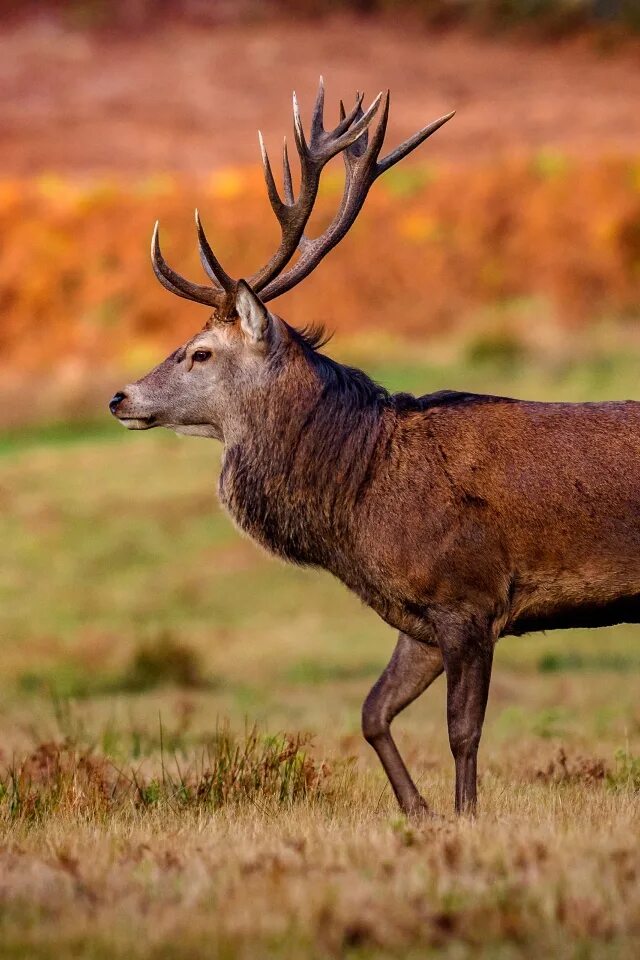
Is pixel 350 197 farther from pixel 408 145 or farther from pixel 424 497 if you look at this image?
pixel 424 497

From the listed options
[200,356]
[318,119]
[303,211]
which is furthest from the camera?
[318,119]

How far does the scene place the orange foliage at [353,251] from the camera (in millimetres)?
37844

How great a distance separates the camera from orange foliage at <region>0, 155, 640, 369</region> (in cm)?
3784

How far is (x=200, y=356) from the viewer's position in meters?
9.17

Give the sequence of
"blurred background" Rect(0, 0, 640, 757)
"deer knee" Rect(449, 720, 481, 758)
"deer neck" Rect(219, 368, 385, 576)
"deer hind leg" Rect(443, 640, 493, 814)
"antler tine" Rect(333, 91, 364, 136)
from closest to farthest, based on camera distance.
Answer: "deer hind leg" Rect(443, 640, 493, 814) < "deer knee" Rect(449, 720, 481, 758) < "deer neck" Rect(219, 368, 385, 576) < "antler tine" Rect(333, 91, 364, 136) < "blurred background" Rect(0, 0, 640, 757)

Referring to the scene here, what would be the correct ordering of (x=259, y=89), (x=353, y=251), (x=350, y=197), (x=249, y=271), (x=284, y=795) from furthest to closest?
1. (x=259, y=89)
2. (x=353, y=251)
3. (x=249, y=271)
4. (x=350, y=197)
5. (x=284, y=795)

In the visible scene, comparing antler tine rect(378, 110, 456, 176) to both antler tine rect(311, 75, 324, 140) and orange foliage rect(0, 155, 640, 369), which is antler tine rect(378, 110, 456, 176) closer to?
antler tine rect(311, 75, 324, 140)

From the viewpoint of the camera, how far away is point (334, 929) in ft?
17.9

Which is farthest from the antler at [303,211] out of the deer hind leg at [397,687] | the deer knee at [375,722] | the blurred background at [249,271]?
the blurred background at [249,271]

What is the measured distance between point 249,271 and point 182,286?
28116mm

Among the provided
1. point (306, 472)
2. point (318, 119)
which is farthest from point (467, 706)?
point (318, 119)

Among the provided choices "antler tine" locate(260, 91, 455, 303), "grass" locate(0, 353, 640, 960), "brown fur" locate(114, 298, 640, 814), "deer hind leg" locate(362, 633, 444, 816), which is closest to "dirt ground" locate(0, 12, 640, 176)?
"grass" locate(0, 353, 640, 960)

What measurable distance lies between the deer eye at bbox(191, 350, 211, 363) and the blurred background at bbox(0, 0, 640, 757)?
406 centimetres

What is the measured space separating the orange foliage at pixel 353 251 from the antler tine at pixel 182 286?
27.7 metres
